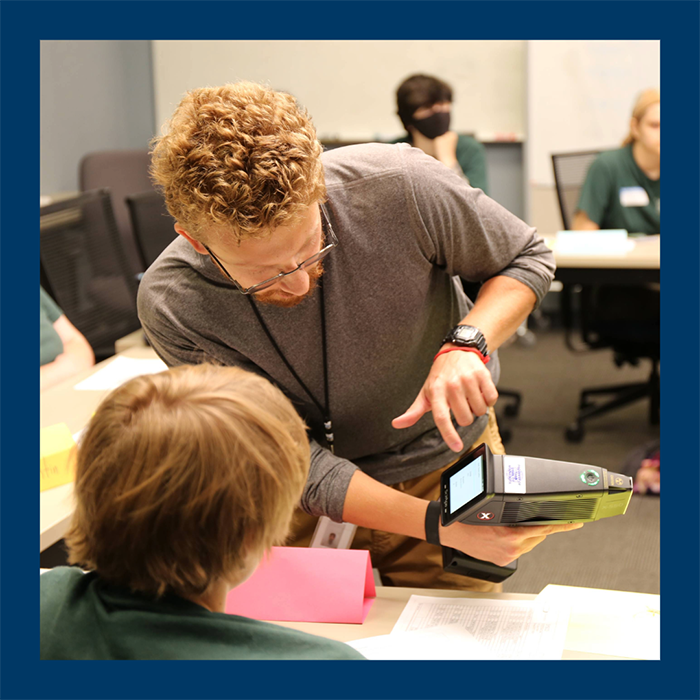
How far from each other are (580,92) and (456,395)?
4023 mm

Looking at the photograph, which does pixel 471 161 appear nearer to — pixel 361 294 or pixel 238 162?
pixel 361 294

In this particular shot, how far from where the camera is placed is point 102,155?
4.43 meters

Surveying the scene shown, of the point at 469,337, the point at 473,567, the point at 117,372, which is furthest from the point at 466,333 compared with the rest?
the point at 117,372

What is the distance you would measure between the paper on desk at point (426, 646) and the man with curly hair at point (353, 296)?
12 cm

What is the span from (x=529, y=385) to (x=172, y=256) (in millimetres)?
3119

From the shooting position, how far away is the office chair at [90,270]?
2.74 m

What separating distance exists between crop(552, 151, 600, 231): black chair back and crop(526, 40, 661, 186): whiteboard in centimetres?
110

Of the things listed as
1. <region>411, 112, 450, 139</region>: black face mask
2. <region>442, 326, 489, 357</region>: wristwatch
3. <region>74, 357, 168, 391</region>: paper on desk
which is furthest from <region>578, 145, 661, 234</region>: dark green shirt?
<region>442, 326, 489, 357</region>: wristwatch

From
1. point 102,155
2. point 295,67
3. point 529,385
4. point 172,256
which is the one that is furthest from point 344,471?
point 295,67

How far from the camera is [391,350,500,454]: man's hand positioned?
1.04 meters

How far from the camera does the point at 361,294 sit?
120cm

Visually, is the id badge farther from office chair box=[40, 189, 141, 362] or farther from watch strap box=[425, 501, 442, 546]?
office chair box=[40, 189, 141, 362]

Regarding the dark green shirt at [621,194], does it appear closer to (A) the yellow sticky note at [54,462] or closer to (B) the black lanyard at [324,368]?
(B) the black lanyard at [324,368]

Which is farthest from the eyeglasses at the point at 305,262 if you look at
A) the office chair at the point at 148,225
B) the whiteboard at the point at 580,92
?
the whiteboard at the point at 580,92
